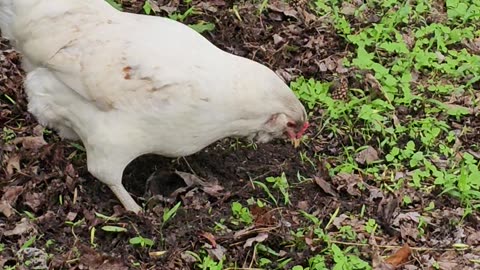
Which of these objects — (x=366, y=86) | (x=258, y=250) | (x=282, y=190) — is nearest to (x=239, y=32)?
(x=366, y=86)

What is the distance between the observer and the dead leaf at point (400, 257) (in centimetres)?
430

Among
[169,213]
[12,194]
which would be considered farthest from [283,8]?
[12,194]

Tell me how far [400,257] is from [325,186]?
61 centimetres

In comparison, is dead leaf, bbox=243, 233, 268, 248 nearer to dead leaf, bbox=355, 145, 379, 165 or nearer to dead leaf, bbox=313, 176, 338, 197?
dead leaf, bbox=313, 176, 338, 197

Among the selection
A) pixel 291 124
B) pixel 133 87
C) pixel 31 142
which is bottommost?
pixel 31 142

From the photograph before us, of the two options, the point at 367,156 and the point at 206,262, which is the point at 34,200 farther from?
the point at 367,156

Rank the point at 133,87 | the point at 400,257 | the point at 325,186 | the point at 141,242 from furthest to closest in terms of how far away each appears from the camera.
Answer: the point at 325,186 < the point at 400,257 < the point at 141,242 < the point at 133,87

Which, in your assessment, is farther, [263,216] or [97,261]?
[263,216]

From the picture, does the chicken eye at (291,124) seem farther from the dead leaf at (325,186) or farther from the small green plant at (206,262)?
the small green plant at (206,262)

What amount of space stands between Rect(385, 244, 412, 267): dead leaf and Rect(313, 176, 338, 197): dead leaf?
525 millimetres

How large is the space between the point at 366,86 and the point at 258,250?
5.68 feet

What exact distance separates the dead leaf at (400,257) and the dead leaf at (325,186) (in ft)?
1.72

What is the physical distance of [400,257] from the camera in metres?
4.33

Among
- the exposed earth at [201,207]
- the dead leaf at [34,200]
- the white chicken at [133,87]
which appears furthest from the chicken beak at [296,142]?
the dead leaf at [34,200]
